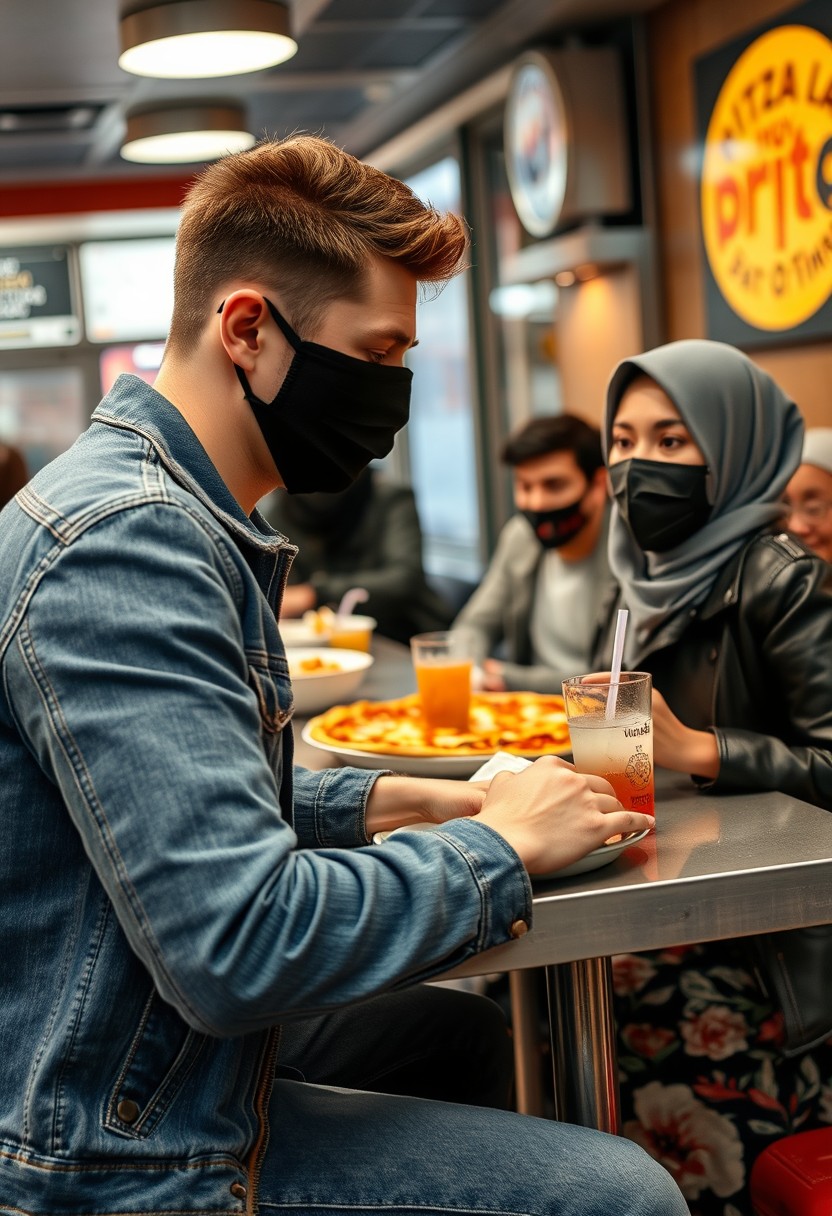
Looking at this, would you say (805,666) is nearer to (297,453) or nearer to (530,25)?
(297,453)

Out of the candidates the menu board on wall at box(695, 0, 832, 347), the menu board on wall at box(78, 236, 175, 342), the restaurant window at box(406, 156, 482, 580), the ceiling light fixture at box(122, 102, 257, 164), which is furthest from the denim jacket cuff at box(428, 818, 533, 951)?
the menu board on wall at box(78, 236, 175, 342)

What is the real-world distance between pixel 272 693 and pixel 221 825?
0.21 metres

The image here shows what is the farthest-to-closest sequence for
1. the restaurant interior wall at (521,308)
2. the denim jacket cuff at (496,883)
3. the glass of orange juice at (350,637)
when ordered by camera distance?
the restaurant interior wall at (521,308) → the glass of orange juice at (350,637) → the denim jacket cuff at (496,883)

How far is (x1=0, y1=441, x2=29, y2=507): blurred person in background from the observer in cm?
313

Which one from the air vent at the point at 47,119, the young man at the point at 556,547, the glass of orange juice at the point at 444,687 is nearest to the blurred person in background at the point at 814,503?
the young man at the point at 556,547

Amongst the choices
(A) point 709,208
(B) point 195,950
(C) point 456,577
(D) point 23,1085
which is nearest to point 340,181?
(B) point 195,950

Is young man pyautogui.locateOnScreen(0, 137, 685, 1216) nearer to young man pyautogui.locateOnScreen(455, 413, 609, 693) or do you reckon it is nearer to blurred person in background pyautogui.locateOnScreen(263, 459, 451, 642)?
young man pyautogui.locateOnScreen(455, 413, 609, 693)

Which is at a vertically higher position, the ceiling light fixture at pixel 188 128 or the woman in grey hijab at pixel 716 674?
the ceiling light fixture at pixel 188 128

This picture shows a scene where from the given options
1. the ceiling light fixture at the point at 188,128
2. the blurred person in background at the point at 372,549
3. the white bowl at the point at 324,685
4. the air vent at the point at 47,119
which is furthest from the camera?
the air vent at the point at 47,119

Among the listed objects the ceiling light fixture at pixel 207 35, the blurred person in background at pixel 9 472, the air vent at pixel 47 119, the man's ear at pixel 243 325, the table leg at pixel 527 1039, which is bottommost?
the table leg at pixel 527 1039

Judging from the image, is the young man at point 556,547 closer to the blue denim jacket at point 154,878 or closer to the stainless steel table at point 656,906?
the stainless steel table at point 656,906

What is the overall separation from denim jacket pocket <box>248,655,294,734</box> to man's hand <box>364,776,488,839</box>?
0.87ft

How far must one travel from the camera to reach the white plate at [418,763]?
1.63 m

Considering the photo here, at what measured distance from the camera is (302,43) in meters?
4.99
